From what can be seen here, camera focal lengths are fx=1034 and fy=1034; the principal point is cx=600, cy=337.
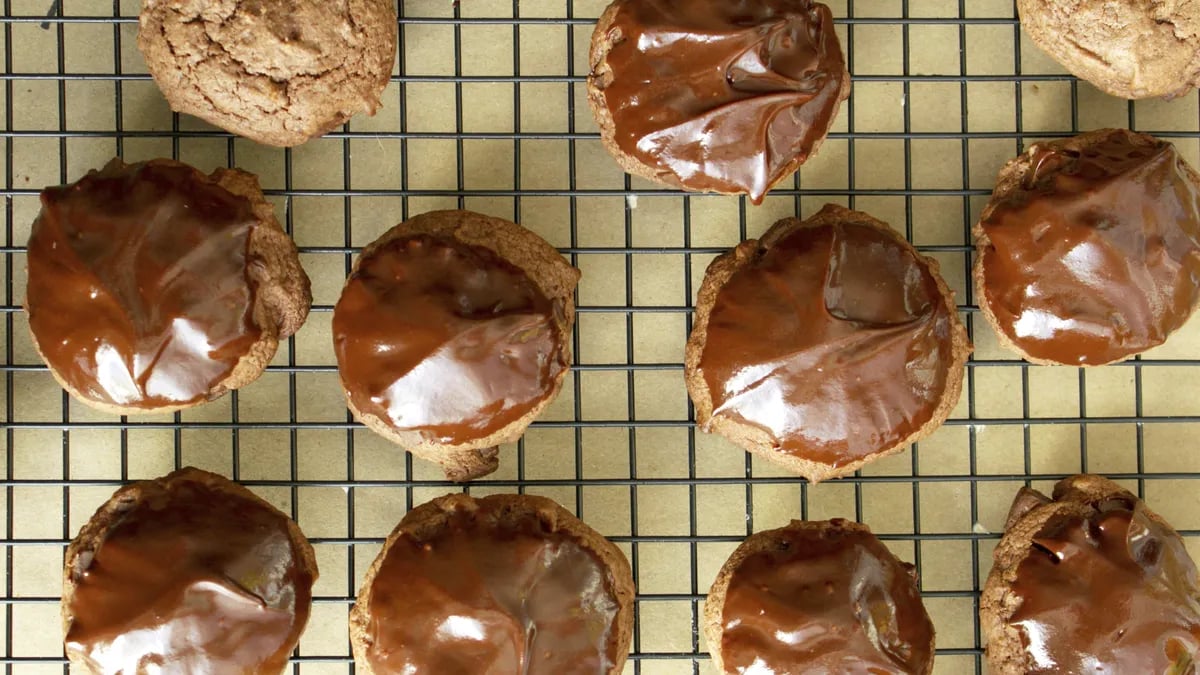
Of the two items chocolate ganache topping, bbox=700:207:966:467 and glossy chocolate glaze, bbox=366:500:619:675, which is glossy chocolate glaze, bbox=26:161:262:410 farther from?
chocolate ganache topping, bbox=700:207:966:467

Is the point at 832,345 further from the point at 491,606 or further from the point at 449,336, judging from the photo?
the point at 491,606

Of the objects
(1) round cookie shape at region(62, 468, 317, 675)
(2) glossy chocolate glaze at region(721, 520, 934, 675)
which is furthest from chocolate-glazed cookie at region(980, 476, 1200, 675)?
(1) round cookie shape at region(62, 468, 317, 675)

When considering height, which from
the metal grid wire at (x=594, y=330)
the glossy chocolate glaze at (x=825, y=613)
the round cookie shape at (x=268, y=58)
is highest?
the round cookie shape at (x=268, y=58)

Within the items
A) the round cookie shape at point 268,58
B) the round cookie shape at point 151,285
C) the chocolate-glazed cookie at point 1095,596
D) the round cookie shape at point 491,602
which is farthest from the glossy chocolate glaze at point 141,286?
the chocolate-glazed cookie at point 1095,596

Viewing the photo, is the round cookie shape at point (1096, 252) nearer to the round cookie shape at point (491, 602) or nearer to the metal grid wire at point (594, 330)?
the metal grid wire at point (594, 330)

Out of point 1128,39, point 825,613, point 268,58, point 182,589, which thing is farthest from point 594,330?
point 1128,39

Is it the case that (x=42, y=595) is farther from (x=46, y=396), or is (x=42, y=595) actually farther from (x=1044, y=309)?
(x=1044, y=309)
